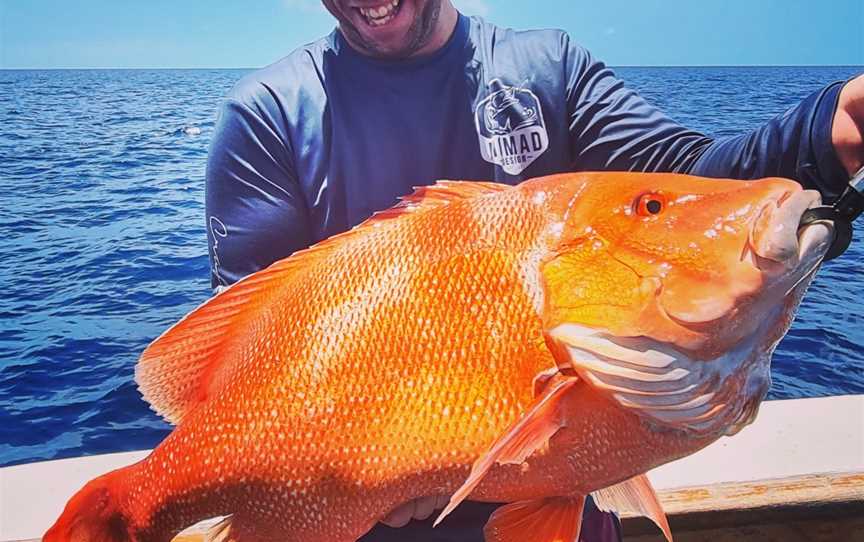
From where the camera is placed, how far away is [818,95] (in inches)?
52.3

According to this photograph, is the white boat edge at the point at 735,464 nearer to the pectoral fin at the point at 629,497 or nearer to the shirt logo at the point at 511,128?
the pectoral fin at the point at 629,497

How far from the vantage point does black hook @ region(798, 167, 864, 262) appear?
1.04m

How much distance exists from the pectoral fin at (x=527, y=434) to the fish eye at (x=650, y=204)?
33 centimetres

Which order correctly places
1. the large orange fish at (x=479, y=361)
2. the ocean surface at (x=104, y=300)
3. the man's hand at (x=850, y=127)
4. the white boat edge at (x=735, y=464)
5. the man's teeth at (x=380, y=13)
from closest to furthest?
the large orange fish at (x=479, y=361) → the man's hand at (x=850, y=127) → the man's teeth at (x=380, y=13) → the white boat edge at (x=735, y=464) → the ocean surface at (x=104, y=300)

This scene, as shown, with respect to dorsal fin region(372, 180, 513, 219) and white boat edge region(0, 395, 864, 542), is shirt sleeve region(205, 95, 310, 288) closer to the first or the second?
dorsal fin region(372, 180, 513, 219)

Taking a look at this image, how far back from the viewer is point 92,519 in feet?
4.99

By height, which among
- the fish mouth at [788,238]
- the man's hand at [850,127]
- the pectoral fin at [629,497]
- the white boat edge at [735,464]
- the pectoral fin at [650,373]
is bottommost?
the white boat edge at [735,464]

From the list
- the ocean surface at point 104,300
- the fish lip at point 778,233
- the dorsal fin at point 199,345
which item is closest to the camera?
the fish lip at point 778,233

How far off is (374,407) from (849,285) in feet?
34.2

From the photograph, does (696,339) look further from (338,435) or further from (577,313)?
(338,435)

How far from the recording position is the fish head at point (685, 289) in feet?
3.46

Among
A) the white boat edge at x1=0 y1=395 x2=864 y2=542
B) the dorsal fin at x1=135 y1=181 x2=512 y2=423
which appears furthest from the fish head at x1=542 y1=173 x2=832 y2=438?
the white boat edge at x1=0 y1=395 x2=864 y2=542

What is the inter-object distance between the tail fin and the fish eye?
131cm

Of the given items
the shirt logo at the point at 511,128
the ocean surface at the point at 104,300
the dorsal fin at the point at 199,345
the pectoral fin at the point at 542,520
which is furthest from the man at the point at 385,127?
the ocean surface at the point at 104,300
